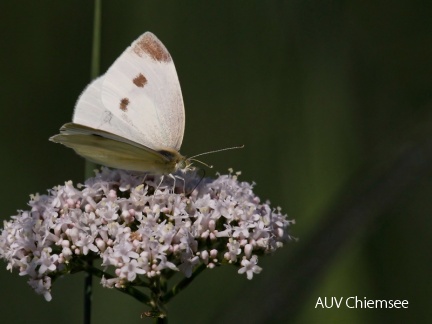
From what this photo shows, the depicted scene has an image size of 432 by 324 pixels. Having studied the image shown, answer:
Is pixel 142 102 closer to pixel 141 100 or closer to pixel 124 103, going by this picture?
pixel 141 100

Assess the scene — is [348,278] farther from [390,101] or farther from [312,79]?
[390,101]

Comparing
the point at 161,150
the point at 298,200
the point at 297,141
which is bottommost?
the point at 161,150

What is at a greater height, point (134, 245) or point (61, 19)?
point (61, 19)

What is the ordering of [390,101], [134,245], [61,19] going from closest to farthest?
[134,245] → [390,101] → [61,19]

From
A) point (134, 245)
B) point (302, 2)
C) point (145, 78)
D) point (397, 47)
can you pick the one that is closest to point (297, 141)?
point (302, 2)

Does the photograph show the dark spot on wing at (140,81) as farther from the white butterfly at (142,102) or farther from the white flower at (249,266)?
the white flower at (249,266)

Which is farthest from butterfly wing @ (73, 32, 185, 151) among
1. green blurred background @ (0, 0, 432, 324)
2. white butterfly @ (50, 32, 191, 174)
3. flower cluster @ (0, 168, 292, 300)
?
green blurred background @ (0, 0, 432, 324)

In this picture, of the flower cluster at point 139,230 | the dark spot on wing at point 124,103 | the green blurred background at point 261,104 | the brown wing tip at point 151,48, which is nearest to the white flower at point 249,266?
the flower cluster at point 139,230

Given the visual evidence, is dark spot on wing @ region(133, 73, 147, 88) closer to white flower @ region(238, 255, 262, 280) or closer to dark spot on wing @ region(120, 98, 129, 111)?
dark spot on wing @ region(120, 98, 129, 111)
